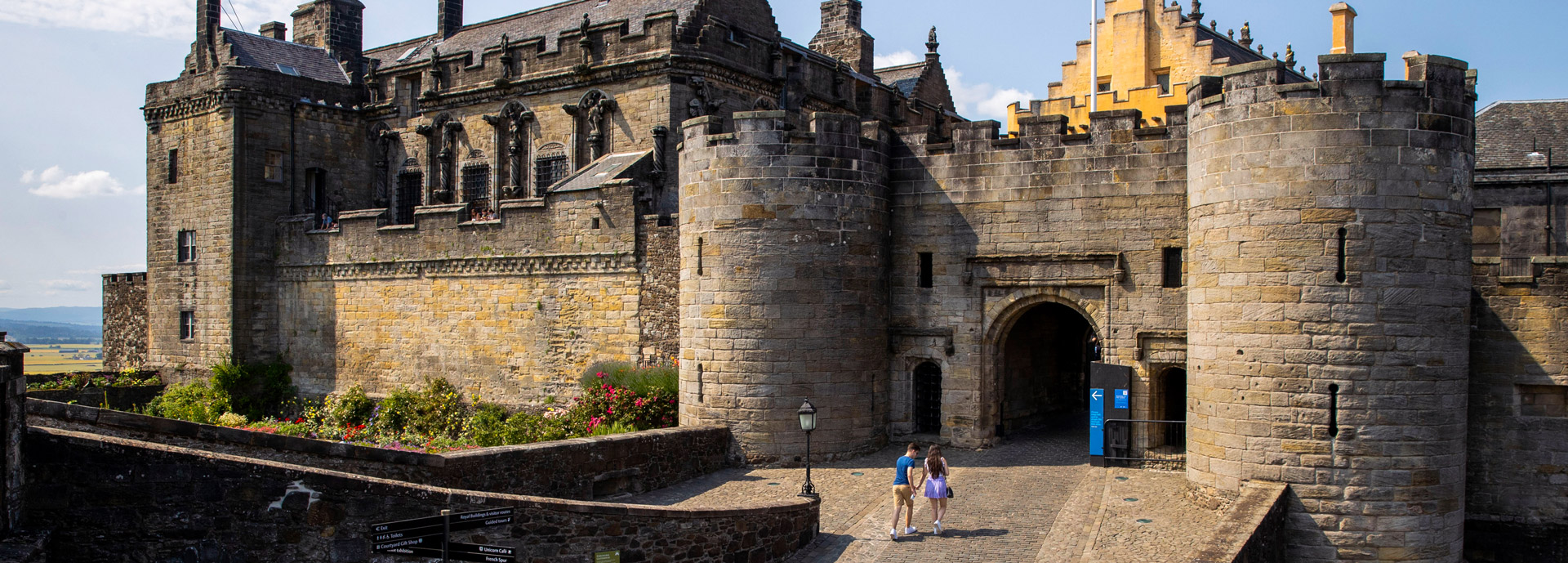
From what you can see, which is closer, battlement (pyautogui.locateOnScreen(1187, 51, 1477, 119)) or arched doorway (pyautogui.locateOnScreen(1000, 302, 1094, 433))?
battlement (pyautogui.locateOnScreen(1187, 51, 1477, 119))

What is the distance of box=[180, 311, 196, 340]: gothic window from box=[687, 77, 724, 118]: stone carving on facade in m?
14.4

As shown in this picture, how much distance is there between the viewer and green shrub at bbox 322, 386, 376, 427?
25.9m

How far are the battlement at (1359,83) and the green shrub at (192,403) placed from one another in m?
22.5

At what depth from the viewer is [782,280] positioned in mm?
18109

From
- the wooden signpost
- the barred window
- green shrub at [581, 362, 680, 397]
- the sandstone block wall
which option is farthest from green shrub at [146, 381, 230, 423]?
the wooden signpost

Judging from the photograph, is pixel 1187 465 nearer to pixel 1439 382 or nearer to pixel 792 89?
pixel 1439 382

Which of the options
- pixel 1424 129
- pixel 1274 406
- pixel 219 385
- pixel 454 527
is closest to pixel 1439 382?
pixel 1274 406

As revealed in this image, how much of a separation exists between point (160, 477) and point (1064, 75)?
2819cm

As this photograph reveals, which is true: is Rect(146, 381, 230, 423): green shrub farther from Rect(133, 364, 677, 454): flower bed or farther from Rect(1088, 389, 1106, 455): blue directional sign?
Rect(1088, 389, 1106, 455): blue directional sign

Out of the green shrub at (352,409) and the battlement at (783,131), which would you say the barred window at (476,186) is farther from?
the battlement at (783,131)

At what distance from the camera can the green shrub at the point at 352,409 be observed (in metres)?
25.9

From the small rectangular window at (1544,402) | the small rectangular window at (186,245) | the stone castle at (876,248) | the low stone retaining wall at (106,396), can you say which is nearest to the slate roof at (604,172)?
the stone castle at (876,248)

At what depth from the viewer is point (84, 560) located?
→ 10953 mm

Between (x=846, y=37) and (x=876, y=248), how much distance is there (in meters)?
15.3
